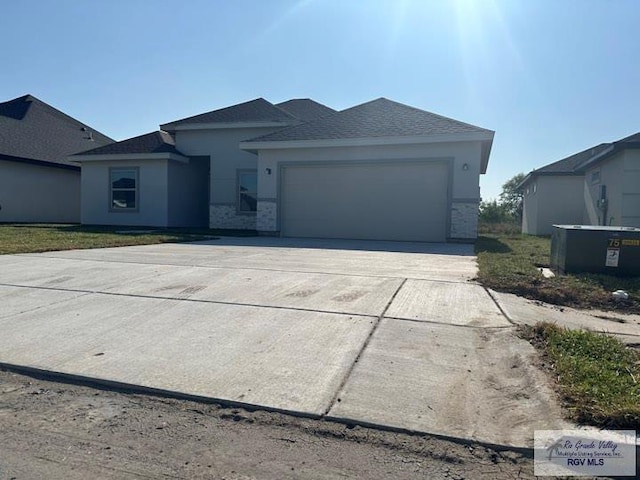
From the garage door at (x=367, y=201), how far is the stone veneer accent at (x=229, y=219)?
3987 millimetres

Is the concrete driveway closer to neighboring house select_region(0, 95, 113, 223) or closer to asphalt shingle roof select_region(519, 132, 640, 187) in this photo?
asphalt shingle roof select_region(519, 132, 640, 187)

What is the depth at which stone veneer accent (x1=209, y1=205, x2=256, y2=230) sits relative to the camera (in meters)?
19.9

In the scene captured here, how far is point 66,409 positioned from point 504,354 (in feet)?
11.4

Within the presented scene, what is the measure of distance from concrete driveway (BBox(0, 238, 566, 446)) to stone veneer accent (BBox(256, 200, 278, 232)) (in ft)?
29.1

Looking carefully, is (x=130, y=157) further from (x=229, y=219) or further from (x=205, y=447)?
(x=205, y=447)

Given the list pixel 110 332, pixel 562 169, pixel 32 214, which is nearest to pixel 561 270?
pixel 110 332

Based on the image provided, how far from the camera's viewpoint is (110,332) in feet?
14.1

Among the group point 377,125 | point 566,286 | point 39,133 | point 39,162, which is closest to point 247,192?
point 377,125

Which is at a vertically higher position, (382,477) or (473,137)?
(473,137)

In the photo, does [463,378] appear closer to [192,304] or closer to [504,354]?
[504,354]

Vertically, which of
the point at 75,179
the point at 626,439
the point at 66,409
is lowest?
the point at 66,409

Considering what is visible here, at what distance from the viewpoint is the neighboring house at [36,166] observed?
68.9 feet

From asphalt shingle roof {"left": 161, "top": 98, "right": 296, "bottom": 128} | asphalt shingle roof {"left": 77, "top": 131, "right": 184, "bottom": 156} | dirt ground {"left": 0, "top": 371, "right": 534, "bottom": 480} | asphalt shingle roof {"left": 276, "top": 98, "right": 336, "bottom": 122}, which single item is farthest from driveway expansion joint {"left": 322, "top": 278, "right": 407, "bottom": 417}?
asphalt shingle roof {"left": 276, "top": 98, "right": 336, "bottom": 122}

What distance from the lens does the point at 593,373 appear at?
3074 mm
